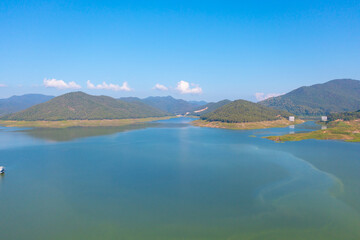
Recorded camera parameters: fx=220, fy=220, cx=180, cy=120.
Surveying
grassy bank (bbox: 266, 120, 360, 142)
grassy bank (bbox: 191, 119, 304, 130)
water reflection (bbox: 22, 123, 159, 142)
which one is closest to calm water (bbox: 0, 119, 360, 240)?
grassy bank (bbox: 266, 120, 360, 142)

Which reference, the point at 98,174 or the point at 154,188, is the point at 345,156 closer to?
the point at 154,188

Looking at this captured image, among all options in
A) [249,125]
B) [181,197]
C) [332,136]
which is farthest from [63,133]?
[332,136]

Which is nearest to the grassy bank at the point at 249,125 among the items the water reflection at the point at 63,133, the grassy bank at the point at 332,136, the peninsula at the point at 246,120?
the peninsula at the point at 246,120

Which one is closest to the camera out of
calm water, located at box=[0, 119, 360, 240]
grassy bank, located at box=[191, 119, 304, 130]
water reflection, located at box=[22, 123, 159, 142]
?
calm water, located at box=[0, 119, 360, 240]

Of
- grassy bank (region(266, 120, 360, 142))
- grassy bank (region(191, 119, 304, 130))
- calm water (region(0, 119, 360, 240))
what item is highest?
grassy bank (region(191, 119, 304, 130))

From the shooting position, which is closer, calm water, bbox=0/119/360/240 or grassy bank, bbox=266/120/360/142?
calm water, bbox=0/119/360/240

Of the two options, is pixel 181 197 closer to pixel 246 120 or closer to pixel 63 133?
pixel 63 133

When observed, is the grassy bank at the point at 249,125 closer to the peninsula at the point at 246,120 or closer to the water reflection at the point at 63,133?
the peninsula at the point at 246,120

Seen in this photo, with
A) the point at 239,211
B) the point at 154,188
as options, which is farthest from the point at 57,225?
the point at 239,211

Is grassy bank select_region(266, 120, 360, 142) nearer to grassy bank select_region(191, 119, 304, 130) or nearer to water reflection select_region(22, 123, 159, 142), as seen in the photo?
grassy bank select_region(191, 119, 304, 130)
